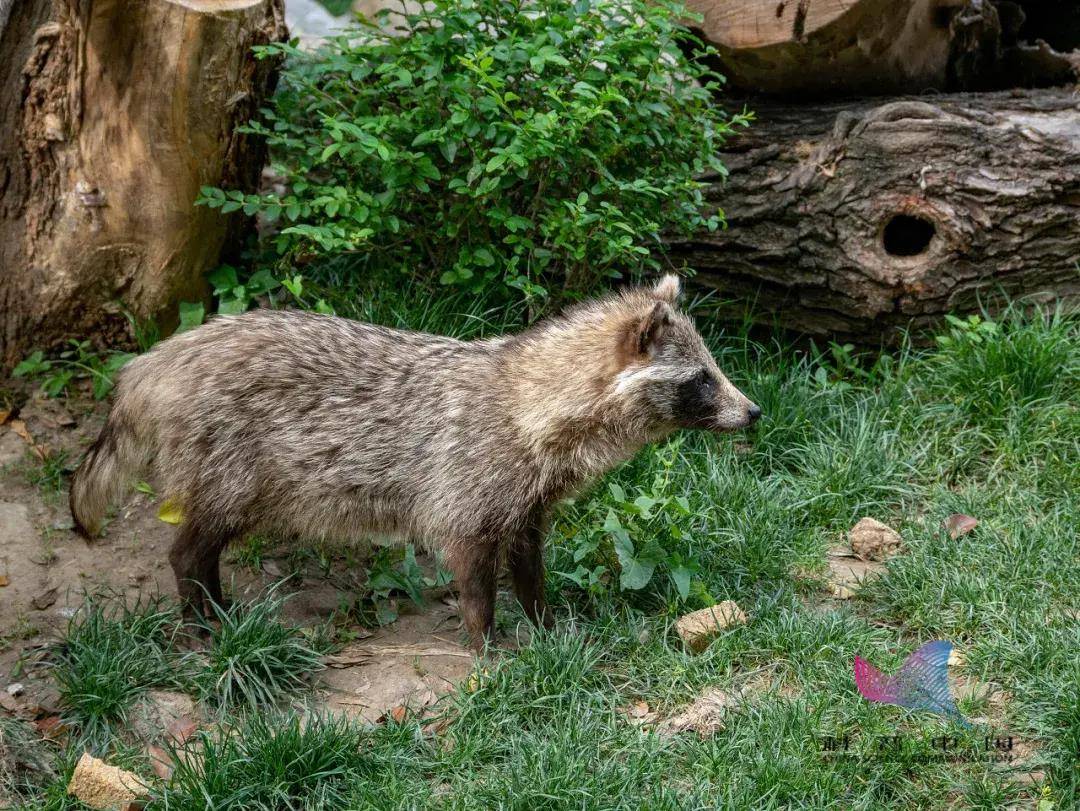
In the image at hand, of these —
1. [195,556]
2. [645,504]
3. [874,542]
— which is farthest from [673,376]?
[195,556]

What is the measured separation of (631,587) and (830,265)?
232cm

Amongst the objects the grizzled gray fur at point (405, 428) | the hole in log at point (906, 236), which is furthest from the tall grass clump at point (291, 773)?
the hole in log at point (906, 236)

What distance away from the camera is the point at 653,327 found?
174 inches

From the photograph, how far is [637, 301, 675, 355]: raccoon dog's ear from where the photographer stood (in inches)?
173

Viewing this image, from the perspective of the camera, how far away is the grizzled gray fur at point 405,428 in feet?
14.6

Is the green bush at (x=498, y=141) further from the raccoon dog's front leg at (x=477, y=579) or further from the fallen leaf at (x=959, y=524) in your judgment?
the fallen leaf at (x=959, y=524)

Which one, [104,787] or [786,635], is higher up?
[786,635]

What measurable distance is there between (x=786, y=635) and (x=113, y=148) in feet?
11.3

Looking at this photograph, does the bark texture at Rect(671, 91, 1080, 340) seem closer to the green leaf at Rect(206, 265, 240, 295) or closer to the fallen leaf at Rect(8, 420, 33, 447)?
the green leaf at Rect(206, 265, 240, 295)

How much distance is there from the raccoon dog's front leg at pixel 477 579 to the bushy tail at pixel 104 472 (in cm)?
129

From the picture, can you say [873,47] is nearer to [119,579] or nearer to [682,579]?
[682,579]

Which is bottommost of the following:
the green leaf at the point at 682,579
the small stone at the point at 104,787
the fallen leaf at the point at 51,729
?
the fallen leaf at the point at 51,729

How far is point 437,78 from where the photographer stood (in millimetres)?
5180

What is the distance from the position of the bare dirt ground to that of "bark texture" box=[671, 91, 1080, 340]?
2.45 metres
